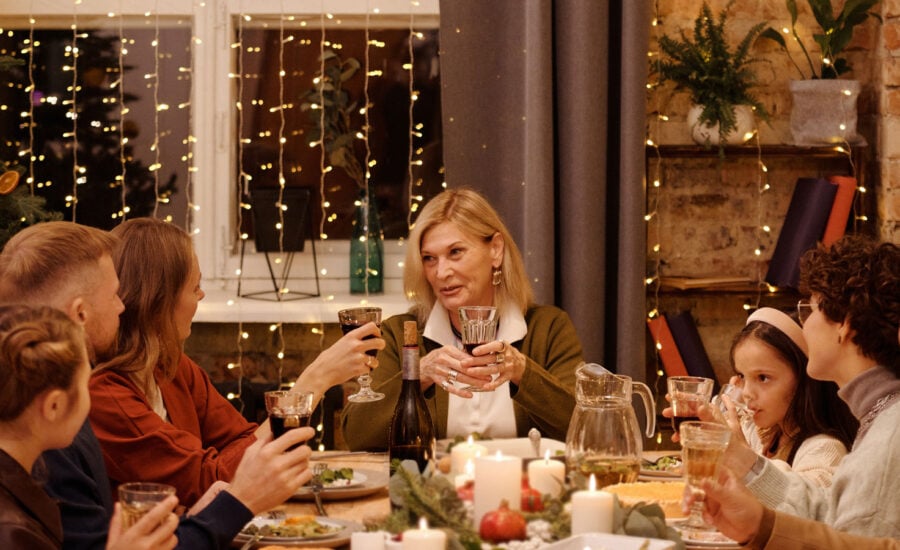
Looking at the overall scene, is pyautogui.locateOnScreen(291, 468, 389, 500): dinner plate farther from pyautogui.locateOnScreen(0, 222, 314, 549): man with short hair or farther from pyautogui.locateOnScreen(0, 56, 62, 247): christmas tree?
pyautogui.locateOnScreen(0, 56, 62, 247): christmas tree

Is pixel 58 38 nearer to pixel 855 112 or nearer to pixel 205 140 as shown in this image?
pixel 205 140

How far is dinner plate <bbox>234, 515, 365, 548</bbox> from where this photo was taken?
74.2 inches

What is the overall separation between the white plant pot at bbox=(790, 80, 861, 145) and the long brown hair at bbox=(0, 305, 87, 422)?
293cm

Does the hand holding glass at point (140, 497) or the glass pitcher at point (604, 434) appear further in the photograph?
the glass pitcher at point (604, 434)

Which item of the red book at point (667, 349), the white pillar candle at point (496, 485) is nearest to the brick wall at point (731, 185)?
the red book at point (667, 349)

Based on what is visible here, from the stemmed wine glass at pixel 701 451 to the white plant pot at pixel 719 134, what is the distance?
222 centimetres

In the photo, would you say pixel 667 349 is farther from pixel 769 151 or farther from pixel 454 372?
pixel 454 372

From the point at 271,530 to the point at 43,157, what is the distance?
2.78 m

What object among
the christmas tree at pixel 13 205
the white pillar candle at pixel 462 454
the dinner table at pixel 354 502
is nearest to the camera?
Answer: the white pillar candle at pixel 462 454

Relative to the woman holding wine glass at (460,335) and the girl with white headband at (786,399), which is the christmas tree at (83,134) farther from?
the girl with white headband at (786,399)

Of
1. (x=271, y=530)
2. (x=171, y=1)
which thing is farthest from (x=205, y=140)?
(x=271, y=530)

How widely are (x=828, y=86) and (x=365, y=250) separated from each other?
5.47 feet

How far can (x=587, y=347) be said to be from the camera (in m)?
3.90

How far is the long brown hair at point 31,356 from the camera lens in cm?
153
